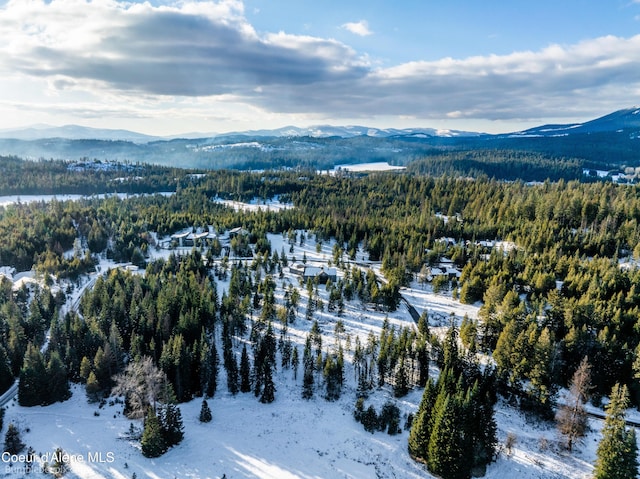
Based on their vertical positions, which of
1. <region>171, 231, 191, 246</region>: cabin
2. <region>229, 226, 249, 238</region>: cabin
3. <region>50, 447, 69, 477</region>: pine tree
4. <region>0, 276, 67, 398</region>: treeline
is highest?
<region>229, 226, 249, 238</region>: cabin

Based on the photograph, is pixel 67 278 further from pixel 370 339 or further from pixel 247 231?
pixel 370 339

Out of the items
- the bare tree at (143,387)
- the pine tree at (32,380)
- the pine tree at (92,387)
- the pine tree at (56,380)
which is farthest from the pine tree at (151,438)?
the pine tree at (32,380)

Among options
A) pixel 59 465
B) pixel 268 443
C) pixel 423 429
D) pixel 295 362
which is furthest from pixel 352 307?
pixel 59 465

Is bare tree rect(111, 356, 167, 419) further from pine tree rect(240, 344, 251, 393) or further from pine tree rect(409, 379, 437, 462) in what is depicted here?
pine tree rect(409, 379, 437, 462)

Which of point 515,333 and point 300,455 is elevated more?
point 515,333

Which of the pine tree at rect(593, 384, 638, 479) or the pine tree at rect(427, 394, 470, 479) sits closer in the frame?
the pine tree at rect(593, 384, 638, 479)

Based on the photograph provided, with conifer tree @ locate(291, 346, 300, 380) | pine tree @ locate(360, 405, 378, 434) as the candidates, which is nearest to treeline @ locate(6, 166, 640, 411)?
conifer tree @ locate(291, 346, 300, 380)

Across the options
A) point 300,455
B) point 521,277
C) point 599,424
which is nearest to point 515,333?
point 599,424

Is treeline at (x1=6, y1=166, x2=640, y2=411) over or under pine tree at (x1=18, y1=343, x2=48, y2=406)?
over

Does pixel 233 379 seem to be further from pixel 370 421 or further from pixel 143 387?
pixel 370 421
